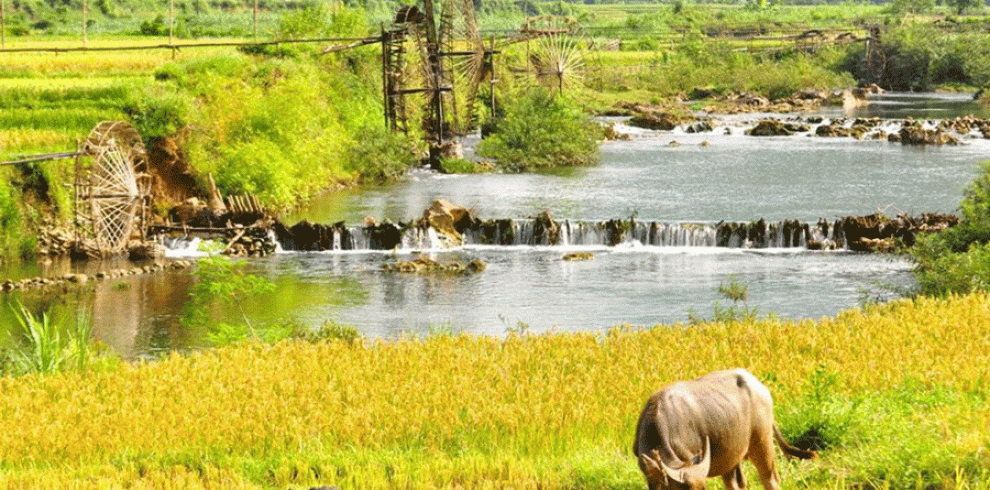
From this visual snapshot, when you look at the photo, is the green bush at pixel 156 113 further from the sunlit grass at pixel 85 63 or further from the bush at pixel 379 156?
the bush at pixel 379 156

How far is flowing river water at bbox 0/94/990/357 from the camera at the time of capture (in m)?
27.7

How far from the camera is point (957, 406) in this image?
13.0 metres

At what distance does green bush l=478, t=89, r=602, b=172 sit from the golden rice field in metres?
33.6

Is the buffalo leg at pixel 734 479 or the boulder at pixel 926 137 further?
the boulder at pixel 926 137

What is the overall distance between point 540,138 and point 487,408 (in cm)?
3955

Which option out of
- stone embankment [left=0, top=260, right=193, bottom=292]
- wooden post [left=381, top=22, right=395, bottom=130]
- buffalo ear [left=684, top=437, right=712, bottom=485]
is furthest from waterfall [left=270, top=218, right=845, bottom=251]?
buffalo ear [left=684, top=437, right=712, bottom=485]

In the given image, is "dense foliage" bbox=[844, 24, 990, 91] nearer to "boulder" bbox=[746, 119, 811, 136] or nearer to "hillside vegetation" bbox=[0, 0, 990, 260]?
"hillside vegetation" bbox=[0, 0, 990, 260]

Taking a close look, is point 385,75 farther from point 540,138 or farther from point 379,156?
point 379,156

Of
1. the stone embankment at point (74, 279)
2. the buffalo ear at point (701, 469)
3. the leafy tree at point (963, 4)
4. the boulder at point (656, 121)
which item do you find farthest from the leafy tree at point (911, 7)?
the buffalo ear at point (701, 469)

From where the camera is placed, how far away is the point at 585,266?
3356cm

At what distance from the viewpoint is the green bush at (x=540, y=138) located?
175ft

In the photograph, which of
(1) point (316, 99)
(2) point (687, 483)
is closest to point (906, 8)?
(1) point (316, 99)

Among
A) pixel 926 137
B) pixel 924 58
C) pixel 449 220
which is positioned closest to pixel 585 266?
pixel 449 220

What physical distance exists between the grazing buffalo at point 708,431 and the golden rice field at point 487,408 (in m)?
0.71
